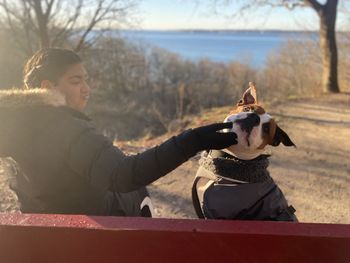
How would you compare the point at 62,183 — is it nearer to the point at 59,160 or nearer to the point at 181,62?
the point at 59,160

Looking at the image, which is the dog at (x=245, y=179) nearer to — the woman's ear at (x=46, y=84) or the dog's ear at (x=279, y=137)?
the dog's ear at (x=279, y=137)

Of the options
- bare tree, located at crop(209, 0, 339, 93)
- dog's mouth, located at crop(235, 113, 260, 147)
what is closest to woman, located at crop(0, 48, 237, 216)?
dog's mouth, located at crop(235, 113, 260, 147)

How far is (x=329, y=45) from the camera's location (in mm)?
13414

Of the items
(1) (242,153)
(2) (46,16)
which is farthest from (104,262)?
(2) (46,16)

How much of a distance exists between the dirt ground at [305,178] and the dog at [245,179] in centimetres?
14

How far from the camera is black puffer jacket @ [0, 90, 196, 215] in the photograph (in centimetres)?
183

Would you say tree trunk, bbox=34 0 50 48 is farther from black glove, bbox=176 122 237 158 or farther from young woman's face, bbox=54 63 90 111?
black glove, bbox=176 122 237 158

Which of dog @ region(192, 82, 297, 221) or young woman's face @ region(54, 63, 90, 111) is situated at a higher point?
young woman's face @ region(54, 63, 90, 111)

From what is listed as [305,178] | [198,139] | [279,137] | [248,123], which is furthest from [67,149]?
[305,178]

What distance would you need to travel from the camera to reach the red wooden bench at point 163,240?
156cm

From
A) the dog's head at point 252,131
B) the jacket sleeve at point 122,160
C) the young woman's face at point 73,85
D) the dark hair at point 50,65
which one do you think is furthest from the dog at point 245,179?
the dark hair at point 50,65

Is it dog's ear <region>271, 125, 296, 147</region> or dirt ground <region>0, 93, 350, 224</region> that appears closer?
dog's ear <region>271, 125, 296, 147</region>

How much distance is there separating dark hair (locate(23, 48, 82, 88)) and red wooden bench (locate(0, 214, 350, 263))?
923 mm

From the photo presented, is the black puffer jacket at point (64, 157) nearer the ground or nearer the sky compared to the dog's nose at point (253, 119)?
nearer the ground
